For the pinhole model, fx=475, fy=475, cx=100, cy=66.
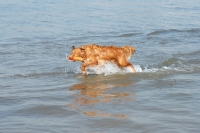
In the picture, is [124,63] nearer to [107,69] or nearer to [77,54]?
[107,69]

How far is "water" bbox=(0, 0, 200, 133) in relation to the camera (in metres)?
7.78

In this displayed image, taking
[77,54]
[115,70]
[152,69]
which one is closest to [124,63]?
[115,70]

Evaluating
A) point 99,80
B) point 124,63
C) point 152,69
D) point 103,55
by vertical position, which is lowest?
point 99,80

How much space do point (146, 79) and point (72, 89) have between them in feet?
6.13

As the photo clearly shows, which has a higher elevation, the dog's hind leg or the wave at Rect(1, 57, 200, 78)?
the dog's hind leg

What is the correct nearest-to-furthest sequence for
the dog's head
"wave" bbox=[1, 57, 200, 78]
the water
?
the water → the dog's head → "wave" bbox=[1, 57, 200, 78]

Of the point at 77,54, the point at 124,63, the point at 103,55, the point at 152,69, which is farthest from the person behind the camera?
the point at 152,69

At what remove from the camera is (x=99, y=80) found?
11.3m

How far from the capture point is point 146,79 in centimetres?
1112

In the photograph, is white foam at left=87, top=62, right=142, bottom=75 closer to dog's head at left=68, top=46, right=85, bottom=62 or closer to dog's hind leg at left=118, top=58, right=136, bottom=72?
dog's hind leg at left=118, top=58, right=136, bottom=72

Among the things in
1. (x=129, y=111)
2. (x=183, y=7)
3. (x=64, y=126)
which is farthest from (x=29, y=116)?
(x=183, y=7)

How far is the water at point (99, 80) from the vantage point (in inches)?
306

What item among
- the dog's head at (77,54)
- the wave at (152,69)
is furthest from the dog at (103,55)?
the wave at (152,69)

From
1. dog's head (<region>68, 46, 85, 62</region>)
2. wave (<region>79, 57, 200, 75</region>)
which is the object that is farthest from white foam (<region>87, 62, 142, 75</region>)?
dog's head (<region>68, 46, 85, 62</region>)
